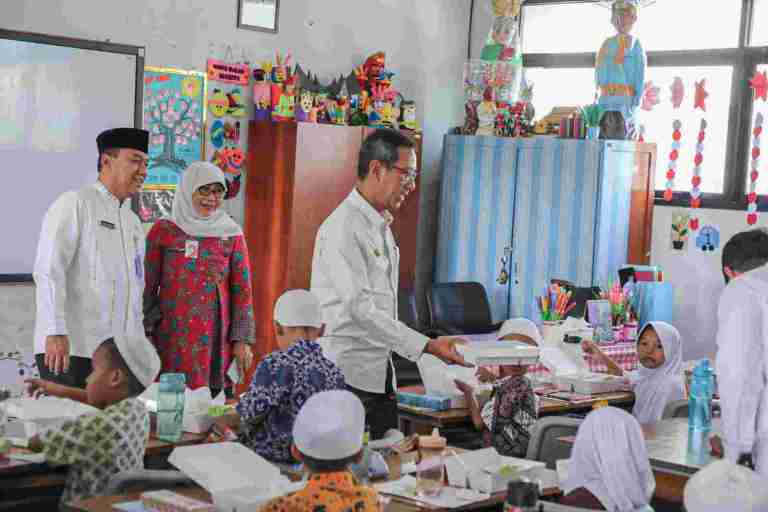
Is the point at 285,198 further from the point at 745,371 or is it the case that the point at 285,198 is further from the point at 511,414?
the point at 745,371

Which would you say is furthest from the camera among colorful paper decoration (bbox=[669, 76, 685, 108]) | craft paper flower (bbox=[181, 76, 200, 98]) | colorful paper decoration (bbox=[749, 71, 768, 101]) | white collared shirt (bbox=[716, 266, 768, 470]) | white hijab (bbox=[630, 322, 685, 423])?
colorful paper decoration (bbox=[669, 76, 685, 108])

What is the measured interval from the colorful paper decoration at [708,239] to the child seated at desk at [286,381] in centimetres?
493

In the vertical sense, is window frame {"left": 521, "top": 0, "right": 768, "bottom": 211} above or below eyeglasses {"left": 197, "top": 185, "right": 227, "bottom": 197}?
above

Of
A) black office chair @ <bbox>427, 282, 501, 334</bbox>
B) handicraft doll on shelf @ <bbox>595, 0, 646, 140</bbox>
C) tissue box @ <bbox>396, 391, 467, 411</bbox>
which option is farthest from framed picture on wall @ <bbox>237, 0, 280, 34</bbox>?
tissue box @ <bbox>396, 391, 467, 411</bbox>

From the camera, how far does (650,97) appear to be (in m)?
8.59

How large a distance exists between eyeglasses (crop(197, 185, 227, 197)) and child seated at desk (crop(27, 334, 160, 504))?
1603mm

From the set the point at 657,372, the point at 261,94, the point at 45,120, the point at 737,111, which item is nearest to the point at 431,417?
the point at 657,372

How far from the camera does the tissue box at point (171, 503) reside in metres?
3.32

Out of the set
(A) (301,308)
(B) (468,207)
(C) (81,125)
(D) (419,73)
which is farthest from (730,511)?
(D) (419,73)

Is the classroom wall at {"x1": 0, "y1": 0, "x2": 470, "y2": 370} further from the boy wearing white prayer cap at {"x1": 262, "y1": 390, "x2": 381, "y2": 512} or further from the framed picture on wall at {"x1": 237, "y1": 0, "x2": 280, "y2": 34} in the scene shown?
the boy wearing white prayer cap at {"x1": 262, "y1": 390, "x2": 381, "y2": 512}

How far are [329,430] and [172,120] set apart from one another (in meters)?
4.66

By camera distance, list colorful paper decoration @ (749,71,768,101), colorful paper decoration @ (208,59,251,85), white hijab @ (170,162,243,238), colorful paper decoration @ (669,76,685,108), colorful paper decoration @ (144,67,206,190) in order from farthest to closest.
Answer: colorful paper decoration @ (669,76,685,108)
colorful paper decoration @ (749,71,768,101)
colorful paper decoration @ (208,59,251,85)
colorful paper decoration @ (144,67,206,190)
white hijab @ (170,162,243,238)

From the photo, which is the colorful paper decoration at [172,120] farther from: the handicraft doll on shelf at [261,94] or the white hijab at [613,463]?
the white hijab at [613,463]

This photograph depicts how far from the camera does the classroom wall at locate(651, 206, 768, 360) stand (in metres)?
8.31
